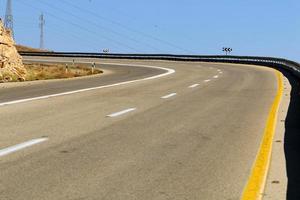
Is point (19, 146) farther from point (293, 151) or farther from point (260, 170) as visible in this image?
point (293, 151)

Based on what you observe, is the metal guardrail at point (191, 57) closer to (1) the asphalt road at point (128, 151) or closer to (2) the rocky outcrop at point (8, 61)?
(2) the rocky outcrop at point (8, 61)

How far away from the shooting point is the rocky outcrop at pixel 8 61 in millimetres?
28641

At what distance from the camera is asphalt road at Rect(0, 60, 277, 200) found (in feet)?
19.1

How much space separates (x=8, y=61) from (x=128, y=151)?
22.8 metres

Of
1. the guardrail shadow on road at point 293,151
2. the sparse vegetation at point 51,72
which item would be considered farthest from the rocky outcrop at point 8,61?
the guardrail shadow on road at point 293,151

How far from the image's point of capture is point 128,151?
7949 mm

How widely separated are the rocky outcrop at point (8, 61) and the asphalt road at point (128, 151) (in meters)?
14.6

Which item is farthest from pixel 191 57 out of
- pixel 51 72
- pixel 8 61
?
pixel 8 61

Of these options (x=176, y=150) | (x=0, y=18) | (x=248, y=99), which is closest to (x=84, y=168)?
(x=176, y=150)

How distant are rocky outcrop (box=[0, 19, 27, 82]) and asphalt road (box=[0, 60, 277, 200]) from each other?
14.6 m

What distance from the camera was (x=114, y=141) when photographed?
877 cm

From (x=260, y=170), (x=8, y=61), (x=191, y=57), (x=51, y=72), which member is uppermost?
(x=260, y=170)

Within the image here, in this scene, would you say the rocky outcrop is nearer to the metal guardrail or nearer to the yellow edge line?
the yellow edge line

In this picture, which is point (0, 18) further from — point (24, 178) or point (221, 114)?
point (24, 178)
